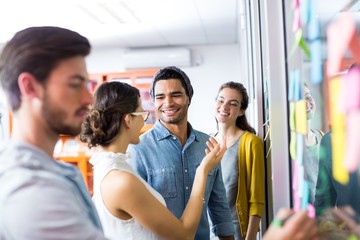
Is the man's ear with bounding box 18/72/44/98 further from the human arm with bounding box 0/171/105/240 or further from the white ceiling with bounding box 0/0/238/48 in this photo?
the white ceiling with bounding box 0/0/238/48

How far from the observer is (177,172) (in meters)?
1.65

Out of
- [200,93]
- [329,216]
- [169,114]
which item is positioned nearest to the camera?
[329,216]

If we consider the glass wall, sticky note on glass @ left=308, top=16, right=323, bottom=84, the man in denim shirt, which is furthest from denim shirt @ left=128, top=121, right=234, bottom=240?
sticky note on glass @ left=308, top=16, right=323, bottom=84

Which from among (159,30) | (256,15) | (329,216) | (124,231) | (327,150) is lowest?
(124,231)

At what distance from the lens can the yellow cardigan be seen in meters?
1.91

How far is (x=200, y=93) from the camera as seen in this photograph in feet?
22.8

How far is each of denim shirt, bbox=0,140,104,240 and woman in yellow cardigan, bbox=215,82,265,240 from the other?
1244mm

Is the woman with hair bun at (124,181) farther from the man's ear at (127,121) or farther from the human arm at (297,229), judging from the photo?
the human arm at (297,229)

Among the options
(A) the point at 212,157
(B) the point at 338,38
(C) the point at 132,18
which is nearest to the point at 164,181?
(A) the point at 212,157

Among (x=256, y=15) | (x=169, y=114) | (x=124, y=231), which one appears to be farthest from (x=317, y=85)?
(x=256, y=15)

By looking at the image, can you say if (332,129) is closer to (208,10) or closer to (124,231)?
(124,231)

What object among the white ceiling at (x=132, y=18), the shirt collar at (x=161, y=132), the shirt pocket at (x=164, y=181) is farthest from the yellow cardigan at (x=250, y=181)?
the white ceiling at (x=132, y=18)

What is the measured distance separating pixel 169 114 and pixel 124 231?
0.61 metres

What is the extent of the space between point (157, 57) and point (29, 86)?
611cm
